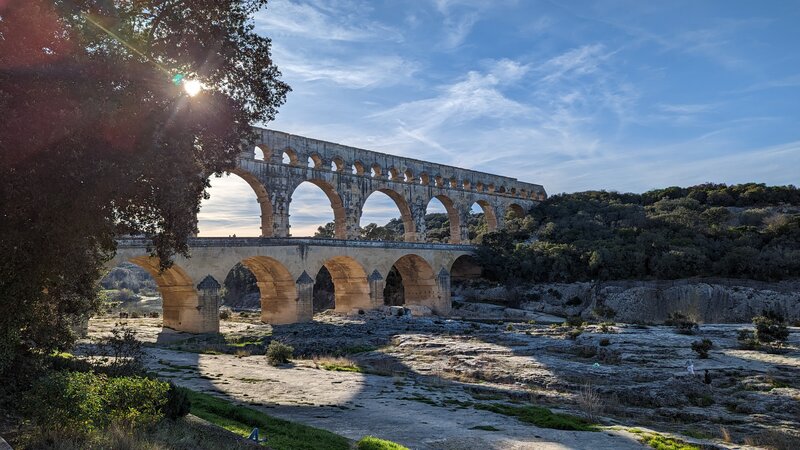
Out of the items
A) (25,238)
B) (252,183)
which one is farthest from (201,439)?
(252,183)

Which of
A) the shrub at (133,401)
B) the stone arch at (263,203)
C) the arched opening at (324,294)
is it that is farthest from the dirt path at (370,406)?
the arched opening at (324,294)

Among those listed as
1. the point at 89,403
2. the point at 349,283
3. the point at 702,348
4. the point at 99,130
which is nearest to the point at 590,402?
the point at 702,348

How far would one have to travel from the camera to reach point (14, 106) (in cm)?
905

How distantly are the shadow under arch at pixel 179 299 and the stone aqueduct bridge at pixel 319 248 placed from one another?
53mm

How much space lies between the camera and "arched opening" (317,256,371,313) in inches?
1588

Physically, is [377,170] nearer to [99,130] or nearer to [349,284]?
[349,284]

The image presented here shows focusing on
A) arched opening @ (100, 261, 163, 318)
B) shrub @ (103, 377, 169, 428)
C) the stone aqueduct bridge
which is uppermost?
the stone aqueduct bridge

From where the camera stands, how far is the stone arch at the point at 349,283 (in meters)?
40.3

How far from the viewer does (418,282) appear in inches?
1864

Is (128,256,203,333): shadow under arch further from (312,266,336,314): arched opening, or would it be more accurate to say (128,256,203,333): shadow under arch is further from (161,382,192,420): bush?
(312,266,336,314): arched opening

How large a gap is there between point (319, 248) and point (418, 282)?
12844mm

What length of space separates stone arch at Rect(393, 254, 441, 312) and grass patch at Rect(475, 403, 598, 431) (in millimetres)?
31941

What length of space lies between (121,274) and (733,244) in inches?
3869

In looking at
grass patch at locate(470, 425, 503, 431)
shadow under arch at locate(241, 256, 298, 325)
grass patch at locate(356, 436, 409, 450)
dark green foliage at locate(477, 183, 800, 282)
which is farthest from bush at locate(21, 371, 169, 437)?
dark green foliage at locate(477, 183, 800, 282)
